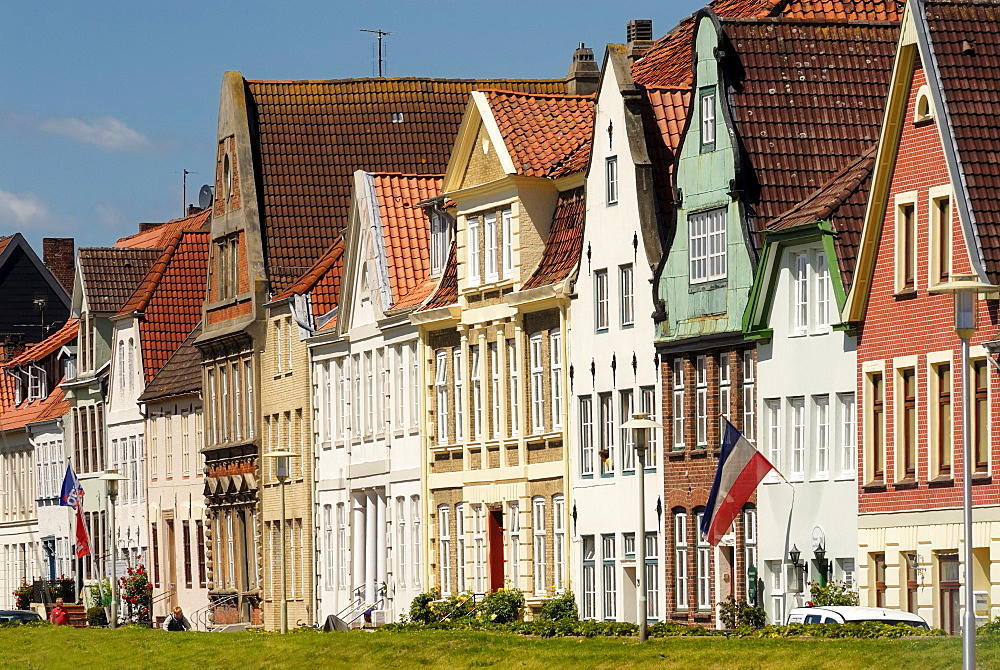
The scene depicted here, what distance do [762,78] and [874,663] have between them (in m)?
20.9

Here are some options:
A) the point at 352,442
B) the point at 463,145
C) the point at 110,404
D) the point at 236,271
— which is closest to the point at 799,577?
the point at 463,145

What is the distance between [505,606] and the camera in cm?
5953

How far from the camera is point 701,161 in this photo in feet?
176

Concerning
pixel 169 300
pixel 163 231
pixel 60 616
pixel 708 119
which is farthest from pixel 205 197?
pixel 708 119

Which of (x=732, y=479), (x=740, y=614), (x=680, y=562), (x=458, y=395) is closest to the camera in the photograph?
(x=740, y=614)

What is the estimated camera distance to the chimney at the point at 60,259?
129875 mm

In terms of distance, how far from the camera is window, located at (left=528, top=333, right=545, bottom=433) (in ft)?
201

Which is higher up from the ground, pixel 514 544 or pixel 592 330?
pixel 592 330

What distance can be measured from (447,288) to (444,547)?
21.2 feet

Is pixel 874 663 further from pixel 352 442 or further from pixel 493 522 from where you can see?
pixel 352 442

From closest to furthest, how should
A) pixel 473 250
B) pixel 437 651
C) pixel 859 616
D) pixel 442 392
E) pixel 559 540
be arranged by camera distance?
pixel 859 616 < pixel 437 651 < pixel 559 540 < pixel 473 250 < pixel 442 392

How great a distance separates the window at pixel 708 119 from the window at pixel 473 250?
12010 mm

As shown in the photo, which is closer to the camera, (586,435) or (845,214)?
(845,214)

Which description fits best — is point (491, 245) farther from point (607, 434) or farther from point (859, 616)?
point (859, 616)
